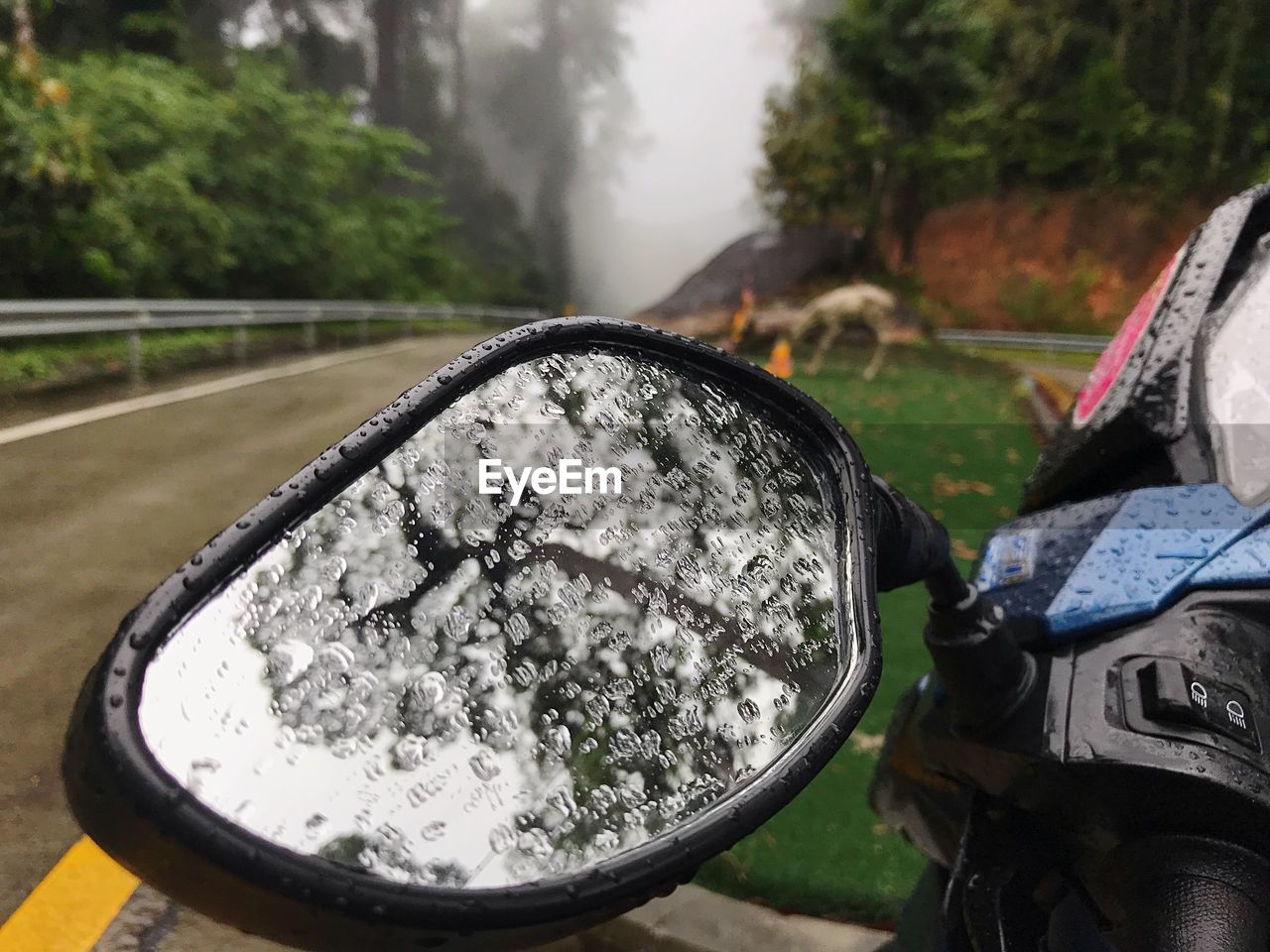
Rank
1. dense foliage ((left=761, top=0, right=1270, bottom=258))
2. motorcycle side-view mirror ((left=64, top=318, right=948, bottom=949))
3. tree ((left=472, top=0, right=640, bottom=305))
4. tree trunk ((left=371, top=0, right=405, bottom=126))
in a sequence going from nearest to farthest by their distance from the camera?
motorcycle side-view mirror ((left=64, top=318, right=948, bottom=949)), dense foliage ((left=761, top=0, right=1270, bottom=258)), tree ((left=472, top=0, right=640, bottom=305)), tree trunk ((left=371, top=0, right=405, bottom=126))

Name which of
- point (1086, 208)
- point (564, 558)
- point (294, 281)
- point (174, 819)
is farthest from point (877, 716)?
point (1086, 208)

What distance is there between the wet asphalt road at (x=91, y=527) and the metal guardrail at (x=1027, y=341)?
1102cm

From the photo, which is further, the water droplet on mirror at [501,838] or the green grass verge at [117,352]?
the green grass verge at [117,352]

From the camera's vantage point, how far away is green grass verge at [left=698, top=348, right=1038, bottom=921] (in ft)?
7.45

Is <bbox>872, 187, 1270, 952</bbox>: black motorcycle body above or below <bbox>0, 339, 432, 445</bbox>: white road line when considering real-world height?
above

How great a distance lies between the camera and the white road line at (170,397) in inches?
214

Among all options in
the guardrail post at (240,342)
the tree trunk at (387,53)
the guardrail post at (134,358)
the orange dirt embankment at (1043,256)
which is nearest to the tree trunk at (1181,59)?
the orange dirt embankment at (1043,256)

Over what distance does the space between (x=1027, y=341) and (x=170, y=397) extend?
12.5 metres

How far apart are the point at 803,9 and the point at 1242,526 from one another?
66.0 ft

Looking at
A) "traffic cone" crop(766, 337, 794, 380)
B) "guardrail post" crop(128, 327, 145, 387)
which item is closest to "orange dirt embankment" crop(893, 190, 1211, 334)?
"traffic cone" crop(766, 337, 794, 380)

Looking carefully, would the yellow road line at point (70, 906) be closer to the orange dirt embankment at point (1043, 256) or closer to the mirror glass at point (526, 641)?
the mirror glass at point (526, 641)

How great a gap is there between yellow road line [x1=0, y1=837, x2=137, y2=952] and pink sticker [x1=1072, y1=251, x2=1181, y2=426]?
6.67ft

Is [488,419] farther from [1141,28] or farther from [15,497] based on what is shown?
[1141,28]

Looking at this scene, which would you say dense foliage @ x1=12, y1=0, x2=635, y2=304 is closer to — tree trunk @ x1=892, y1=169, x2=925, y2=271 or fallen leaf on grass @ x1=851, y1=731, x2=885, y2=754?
tree trunk @ x1=892, y1=169, x2=925, y2=271
